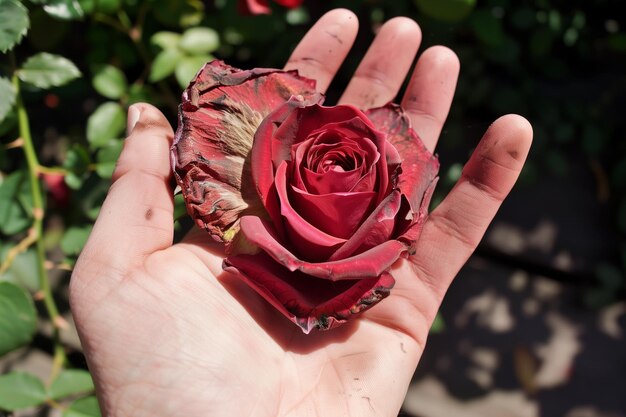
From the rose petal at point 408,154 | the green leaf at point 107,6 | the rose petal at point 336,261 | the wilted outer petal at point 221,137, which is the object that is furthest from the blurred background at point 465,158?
the rose petal at point 336,261

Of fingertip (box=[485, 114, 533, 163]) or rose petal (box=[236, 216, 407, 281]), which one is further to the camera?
fingertip (box=[485, 114, 533, 163])

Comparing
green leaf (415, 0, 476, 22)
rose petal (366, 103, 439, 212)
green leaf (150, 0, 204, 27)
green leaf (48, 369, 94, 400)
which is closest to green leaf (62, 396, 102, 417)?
green leaf (48, 369, 94, 400)

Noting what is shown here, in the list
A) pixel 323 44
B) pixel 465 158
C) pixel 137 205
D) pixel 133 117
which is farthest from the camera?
pixel 465 158

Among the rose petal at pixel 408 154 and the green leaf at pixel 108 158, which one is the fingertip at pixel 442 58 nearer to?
the rose petal at pixel 408 154

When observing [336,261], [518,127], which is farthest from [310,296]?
[518,127]

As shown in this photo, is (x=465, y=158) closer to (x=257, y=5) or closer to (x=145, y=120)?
(x=257, y=5)

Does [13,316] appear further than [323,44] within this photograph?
No

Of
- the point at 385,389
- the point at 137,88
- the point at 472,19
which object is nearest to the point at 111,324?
the point at 385,389

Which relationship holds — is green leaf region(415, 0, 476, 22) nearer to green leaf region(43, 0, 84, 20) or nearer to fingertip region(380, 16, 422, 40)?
fingertip region(380, 16, 422, 40)
